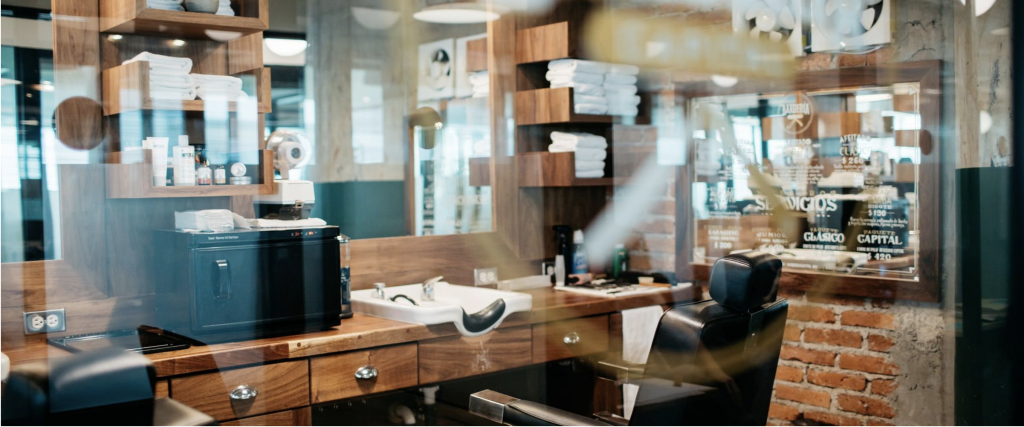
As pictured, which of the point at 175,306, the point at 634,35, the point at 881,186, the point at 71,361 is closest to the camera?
the point at 71,361

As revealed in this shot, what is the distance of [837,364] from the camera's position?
321cm

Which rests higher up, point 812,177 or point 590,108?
point 590,108

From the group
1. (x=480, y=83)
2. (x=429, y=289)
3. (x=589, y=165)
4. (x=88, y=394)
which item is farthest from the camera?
(x=589, y=165)

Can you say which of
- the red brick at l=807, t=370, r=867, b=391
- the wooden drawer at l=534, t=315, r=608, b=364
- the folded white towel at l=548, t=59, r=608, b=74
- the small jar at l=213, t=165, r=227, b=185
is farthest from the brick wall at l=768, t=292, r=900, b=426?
the small jar at l=213, t=165, r=227, b=185

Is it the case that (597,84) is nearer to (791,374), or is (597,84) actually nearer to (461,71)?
(461,71)

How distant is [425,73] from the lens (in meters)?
3.14

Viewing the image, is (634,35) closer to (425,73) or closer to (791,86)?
(791,86)

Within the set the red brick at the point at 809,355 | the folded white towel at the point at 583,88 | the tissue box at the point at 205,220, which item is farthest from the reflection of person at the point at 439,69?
the red brick at the point at 809,355

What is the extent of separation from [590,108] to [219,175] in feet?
5.42

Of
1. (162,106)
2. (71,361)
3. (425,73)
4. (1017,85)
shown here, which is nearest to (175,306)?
(162,106)

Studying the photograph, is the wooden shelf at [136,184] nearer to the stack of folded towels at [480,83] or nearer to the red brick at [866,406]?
the stack of folded towels at [480,83]

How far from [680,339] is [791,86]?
5.31 feet

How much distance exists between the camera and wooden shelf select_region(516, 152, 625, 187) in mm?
3527

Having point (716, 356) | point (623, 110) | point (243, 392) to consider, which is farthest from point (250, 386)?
point (623, 110)
